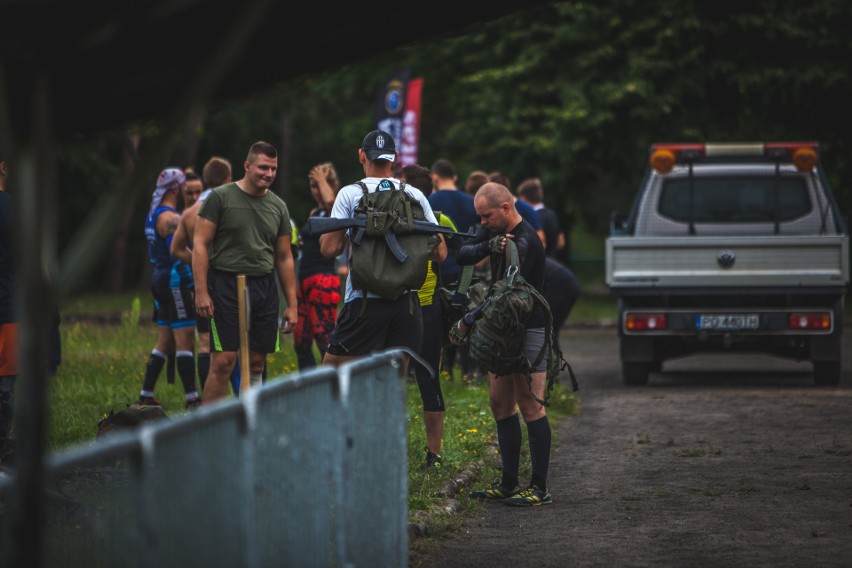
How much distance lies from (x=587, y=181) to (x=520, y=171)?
1.81 meters

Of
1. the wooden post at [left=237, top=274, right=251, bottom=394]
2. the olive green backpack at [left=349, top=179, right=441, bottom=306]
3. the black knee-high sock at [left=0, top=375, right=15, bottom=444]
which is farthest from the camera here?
the black knee-high sock at [left=0, top=375, right=15, bottom=444]

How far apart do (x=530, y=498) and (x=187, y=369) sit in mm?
4106

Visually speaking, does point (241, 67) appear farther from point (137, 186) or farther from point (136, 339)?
point (136, 339)

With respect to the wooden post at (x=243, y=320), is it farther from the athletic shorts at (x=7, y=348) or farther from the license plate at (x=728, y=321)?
the license plate at (x=728, y=321)

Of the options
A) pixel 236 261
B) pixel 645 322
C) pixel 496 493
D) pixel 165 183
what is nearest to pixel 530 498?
pixel 496 493

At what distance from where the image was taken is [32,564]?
342cm

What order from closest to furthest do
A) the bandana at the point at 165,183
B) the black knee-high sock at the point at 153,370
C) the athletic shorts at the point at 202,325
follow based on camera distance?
the athletic shorts at the point at 202,325, the black knee-high sock at the point at 153,370, the bandana at the point at 165,183

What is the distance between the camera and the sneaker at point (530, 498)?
8047 mm

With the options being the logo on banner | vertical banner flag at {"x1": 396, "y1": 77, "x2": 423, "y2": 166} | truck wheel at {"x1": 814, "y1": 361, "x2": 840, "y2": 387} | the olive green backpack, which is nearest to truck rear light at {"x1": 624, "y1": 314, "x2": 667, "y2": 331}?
truck wheel at {"x1": 814, "y1": 361, "x2": 840, "y2": 387}

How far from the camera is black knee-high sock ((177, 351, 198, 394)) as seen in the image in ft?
37.0

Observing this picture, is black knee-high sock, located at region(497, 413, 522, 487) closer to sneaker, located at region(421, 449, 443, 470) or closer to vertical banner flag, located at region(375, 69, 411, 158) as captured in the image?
sneaker, located at region(421, 449, 443, 470)

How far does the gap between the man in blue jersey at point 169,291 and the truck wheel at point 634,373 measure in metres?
5.19

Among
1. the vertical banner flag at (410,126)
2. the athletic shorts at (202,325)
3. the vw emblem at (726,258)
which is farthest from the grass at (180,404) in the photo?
the vertical banner flag at (410,126)

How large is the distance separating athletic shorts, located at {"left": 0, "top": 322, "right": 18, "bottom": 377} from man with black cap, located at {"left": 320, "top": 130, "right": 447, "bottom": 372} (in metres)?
1.90
